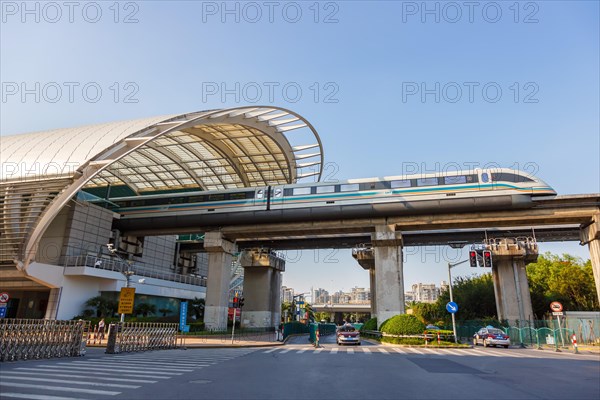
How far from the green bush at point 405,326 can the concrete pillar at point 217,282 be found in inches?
672

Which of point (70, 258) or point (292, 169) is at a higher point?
point (292, 169)

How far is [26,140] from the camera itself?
35594mm

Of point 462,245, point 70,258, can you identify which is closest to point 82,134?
point 70,258

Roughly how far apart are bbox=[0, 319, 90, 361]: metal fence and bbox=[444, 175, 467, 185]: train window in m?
27.6

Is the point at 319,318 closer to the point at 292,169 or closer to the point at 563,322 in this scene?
the point at 292,169

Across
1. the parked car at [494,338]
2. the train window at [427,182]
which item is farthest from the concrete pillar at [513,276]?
the parked car at [494,338]

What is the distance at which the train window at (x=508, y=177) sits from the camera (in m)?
31.1

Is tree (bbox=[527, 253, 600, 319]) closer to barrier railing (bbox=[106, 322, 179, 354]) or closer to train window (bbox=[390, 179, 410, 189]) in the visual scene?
train window (bbox=[390, 179, 410, 189])

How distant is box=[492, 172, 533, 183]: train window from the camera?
102ft

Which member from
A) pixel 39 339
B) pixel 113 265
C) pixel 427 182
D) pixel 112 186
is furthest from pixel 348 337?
pixel 112 186

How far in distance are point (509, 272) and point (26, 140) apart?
48039mm

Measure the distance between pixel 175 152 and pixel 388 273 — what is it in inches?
1204

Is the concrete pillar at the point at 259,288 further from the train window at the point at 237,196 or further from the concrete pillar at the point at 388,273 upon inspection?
the concrete pillar at the point at 388,273

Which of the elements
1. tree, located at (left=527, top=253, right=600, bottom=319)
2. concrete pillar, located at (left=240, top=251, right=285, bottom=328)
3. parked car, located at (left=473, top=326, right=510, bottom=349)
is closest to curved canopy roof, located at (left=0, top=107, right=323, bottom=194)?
concrete pillar, located at (left=240, top=251, right=285, bottom=328)
